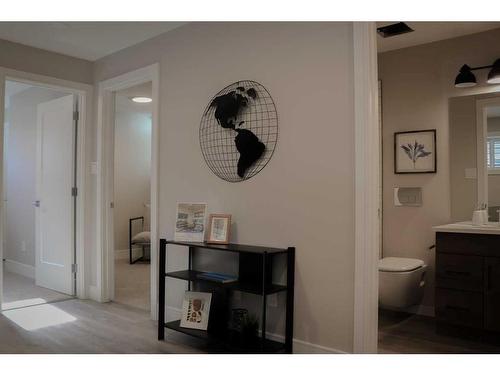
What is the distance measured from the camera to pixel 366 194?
2.38 m

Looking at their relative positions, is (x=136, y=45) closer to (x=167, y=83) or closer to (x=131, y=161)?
(x=167, y=83)

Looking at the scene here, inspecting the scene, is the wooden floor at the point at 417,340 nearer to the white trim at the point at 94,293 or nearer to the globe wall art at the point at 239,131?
the globe wall art at the point at 239,131

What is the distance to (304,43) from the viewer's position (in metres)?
2.67

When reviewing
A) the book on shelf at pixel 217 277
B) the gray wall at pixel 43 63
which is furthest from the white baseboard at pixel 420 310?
the gray wall at pixel 43 63

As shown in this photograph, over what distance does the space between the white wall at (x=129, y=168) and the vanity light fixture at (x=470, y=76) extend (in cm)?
449

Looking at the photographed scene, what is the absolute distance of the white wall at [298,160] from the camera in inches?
97.9

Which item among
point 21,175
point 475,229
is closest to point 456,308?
point 475,229

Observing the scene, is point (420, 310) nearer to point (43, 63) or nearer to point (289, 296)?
point (289, 296)

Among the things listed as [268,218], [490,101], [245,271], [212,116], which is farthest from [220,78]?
[490,101]

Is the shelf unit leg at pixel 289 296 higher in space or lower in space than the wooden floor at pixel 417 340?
higher

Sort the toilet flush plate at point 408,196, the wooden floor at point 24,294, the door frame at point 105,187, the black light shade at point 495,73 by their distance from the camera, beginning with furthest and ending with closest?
the door frame at point 105,187, the wooden floor at point 24,294, the toilet flush plate at point 408,196, the black light shade at point 495,73

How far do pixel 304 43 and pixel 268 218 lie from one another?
3.65ft

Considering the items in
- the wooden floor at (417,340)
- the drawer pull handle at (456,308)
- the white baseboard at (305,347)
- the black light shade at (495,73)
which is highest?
the black light shade at (495,73)

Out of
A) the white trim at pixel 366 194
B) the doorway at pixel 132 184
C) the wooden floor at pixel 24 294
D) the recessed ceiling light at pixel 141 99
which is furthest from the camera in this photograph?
the doorway at pixel 132 184
